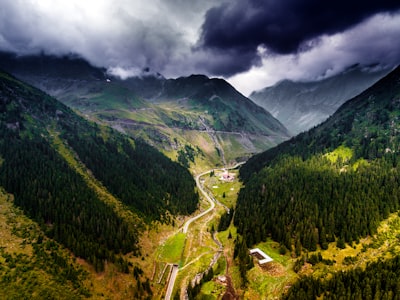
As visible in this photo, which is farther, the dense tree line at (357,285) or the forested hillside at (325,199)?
the forested hillside at (325,199)

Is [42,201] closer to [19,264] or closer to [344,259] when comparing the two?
[19,264]

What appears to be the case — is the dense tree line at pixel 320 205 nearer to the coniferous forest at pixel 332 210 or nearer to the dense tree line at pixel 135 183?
the coniferous forest at pixel 332 210

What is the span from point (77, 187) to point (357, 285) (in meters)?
126

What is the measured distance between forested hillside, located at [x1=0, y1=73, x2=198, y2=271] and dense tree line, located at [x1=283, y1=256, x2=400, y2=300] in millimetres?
66897

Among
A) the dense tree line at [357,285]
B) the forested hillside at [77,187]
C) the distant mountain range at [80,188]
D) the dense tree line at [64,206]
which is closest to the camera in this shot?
the dense tree line at [357,285]

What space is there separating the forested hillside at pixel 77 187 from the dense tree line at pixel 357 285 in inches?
2634

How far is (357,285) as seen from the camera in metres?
73.1

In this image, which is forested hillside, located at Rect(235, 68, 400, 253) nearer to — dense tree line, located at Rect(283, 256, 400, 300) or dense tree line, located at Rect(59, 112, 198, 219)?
dense tree line, located at Rect(283, 256, 400, 300)

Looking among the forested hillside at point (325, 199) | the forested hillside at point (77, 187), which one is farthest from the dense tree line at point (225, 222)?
the forested hillside at point (77, 187)

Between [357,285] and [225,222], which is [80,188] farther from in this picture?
[357,285]

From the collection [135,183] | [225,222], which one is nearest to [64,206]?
[135,183]

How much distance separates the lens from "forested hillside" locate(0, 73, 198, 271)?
103 metres

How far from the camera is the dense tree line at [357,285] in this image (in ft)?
228

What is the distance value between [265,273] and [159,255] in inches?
1936
